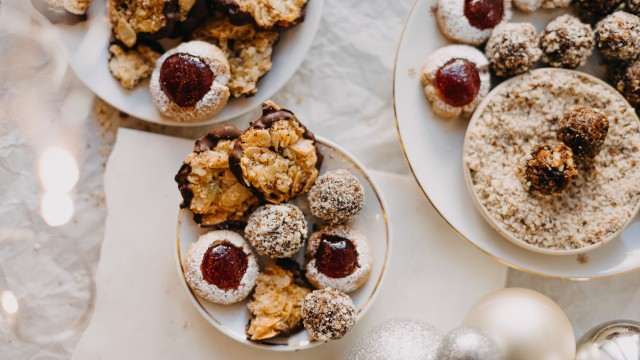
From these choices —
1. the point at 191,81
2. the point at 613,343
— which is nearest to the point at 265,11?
the point at 191,81

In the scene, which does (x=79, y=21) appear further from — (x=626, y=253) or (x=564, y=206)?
(x=626, y=253)

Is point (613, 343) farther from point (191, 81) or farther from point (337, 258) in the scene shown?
point (191, 81)

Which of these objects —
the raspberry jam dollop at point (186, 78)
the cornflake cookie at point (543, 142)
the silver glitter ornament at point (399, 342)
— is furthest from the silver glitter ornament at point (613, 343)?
the raspberry jam dollop at point (186, 78)

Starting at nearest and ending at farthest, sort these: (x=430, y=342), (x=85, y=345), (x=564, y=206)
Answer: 1. (x=430, y=342)
2. (x=564, y=206)
3. (x=85, y=345)

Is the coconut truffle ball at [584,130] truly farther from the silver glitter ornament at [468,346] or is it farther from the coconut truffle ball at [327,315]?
the coconut truffle ball at [327,315]

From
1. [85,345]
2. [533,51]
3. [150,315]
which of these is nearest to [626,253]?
[533,51]

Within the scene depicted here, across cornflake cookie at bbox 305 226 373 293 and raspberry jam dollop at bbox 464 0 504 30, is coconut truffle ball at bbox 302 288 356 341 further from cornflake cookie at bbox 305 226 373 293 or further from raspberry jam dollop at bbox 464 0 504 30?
raspberry jam dollop at bbox 464 0 504 30

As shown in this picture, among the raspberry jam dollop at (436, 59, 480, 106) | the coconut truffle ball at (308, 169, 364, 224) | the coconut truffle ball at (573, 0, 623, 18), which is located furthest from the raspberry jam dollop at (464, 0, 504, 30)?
the coconut truffle ball at (308, 169, 364, 224)
